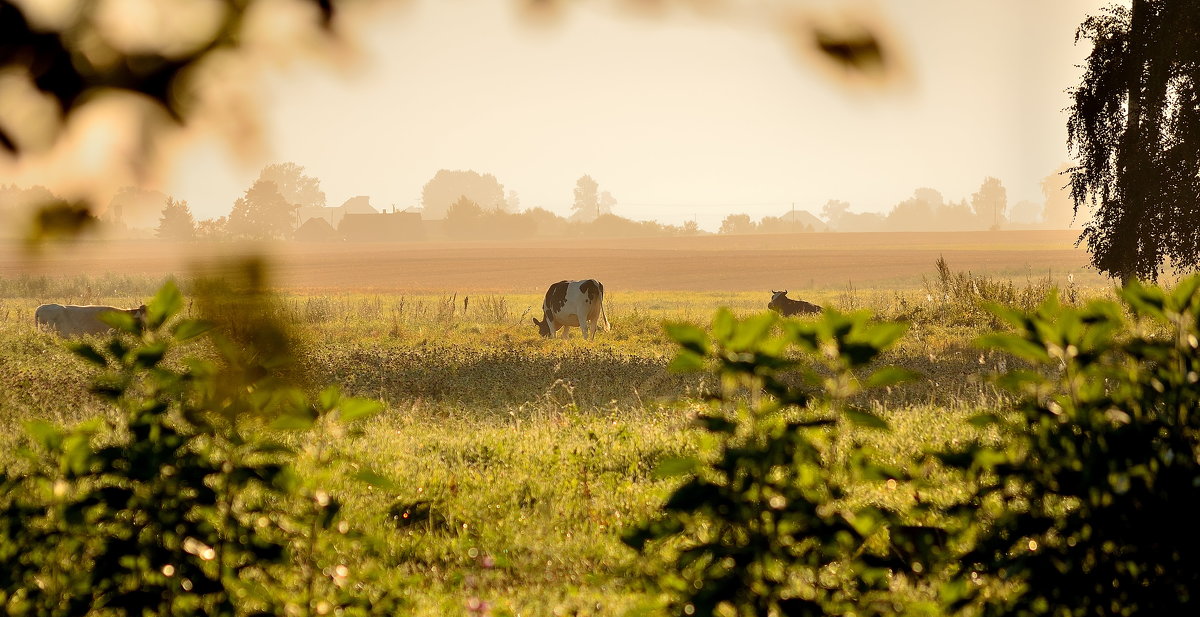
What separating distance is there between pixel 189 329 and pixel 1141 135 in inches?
769

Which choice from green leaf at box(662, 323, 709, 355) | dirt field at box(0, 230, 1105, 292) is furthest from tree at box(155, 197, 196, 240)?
dirt field at box(0, 230, 1105, 292)

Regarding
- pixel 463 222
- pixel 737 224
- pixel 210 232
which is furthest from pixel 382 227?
pixel 210 232

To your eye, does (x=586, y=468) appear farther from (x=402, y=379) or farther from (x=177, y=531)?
(x=402, y=379)

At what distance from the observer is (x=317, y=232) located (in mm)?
125938

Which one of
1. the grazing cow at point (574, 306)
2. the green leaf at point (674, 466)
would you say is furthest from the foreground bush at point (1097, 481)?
the grazing cow at point (574, 306)

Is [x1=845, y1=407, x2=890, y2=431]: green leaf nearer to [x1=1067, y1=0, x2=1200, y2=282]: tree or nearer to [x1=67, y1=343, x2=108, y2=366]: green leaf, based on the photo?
[x1=67, y1=343, x2=108, y2=366]: green leaf

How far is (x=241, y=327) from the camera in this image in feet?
7.05

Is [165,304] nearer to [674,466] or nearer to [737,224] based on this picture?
[674,466]

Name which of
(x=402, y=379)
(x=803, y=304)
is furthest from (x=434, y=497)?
(x=803, y=304)

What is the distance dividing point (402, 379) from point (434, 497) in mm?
6667

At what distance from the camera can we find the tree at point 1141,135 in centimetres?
1780

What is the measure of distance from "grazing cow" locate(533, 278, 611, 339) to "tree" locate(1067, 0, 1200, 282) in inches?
393

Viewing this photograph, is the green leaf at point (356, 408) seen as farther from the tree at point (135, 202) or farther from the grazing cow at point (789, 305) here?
the grazing cow at point (789, 305)

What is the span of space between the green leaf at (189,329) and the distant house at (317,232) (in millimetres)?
125523
